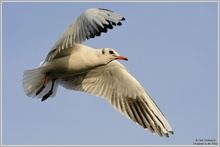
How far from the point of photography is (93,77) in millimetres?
6789

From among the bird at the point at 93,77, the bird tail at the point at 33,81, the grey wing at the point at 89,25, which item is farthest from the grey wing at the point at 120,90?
the grey wing at the point at 89,25

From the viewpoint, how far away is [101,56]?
6004 mm

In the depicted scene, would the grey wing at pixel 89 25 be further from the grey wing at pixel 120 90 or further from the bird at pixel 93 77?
the grey wing at pixel 120 90

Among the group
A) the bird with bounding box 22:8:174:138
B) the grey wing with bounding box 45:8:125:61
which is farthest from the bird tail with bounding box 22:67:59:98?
the grey wing with bounding box 45:8:125:61

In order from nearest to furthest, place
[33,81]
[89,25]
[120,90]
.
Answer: [89,25], [33,81], [120,90]

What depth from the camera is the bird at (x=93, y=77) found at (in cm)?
539

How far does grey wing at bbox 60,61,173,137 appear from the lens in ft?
21.5

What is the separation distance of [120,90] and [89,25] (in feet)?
5.38

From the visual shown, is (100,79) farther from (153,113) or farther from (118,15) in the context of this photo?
(118,15)

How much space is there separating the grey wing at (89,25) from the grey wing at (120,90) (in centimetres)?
130

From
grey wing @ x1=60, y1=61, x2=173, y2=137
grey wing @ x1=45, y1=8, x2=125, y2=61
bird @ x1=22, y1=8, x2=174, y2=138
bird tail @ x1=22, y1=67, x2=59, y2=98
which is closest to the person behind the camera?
grey wing @ x1=45, y1=8, x2=125, y2=61

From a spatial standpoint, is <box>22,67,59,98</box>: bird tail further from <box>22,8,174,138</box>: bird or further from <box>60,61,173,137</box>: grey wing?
<box>60,61,173,137</box>: grey wing

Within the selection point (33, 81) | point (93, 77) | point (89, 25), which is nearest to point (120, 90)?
point (93, 77)

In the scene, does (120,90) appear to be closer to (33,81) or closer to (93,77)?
(93,77)
